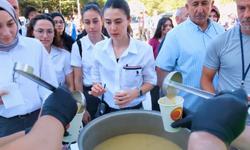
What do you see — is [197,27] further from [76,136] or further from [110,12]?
[76,136]

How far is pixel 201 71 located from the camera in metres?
1.53

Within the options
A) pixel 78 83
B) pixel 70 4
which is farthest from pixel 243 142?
pixel 70 4

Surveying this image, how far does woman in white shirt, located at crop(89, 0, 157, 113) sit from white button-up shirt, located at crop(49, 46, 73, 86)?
0.43m

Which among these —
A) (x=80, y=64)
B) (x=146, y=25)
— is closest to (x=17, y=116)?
(x=80, y=64)

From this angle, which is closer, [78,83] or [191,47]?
[191,47]

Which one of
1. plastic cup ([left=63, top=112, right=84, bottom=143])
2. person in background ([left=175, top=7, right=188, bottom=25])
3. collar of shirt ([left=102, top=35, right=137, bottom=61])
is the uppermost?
person in background ([left=175, top=7, right=188, bottom=25])

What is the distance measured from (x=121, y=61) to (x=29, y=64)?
0.69m

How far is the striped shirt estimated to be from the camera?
1.54 metres

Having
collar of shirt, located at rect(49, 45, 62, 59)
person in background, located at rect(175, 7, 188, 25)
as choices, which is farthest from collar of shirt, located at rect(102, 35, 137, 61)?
person in background, located at rect(175, 7, 188, 25)

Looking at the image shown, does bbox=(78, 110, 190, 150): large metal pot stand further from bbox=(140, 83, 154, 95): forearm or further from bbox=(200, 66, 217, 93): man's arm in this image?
bbox=(200, 66, 217, 93): man's arm

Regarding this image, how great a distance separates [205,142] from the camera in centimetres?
52

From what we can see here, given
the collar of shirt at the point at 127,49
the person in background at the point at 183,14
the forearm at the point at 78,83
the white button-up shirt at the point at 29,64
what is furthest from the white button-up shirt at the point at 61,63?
the person in background at the point at 183,14

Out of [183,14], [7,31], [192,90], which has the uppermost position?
[183,14]

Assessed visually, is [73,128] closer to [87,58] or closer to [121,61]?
[121,61]
